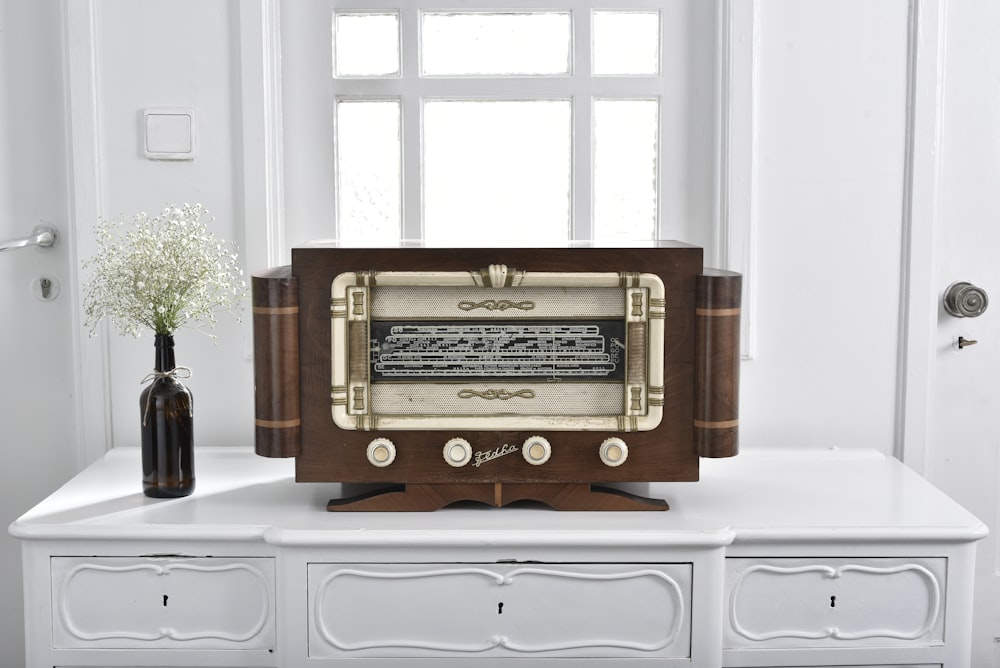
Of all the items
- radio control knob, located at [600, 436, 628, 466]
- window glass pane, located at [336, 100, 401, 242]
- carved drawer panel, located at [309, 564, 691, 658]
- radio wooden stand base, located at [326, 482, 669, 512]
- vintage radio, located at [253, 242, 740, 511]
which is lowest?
carved drawer panel, located at [309, 564, 691, 658]

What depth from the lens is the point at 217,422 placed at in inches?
88.3

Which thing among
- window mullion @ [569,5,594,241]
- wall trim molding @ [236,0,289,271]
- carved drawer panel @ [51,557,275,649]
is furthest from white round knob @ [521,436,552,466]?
wall trim molding @ [236,0,289,271]

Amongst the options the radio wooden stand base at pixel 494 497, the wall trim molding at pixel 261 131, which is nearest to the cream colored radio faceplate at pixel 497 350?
the radio wooden stand base at pixel 494 497

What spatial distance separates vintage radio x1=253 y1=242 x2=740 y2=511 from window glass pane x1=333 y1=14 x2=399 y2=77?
2.01ft

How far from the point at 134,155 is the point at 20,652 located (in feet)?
3.63

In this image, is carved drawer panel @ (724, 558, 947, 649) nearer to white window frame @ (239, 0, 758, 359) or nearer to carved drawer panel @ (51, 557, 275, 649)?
white window frame @ (239, 0, 758, 359)

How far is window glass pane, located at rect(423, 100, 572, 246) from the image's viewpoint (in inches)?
88.2

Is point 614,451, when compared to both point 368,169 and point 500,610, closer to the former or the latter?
point 500,610

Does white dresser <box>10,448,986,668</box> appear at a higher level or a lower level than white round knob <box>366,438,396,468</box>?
lower

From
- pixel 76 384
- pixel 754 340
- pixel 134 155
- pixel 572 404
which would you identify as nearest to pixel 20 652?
pixel 76 384

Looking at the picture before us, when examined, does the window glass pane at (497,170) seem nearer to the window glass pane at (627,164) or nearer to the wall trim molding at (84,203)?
the window glass pane at (627,164)

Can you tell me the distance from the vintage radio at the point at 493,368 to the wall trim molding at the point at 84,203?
0.58 m

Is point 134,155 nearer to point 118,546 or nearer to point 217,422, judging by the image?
point 217,422

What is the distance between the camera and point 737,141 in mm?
2162
